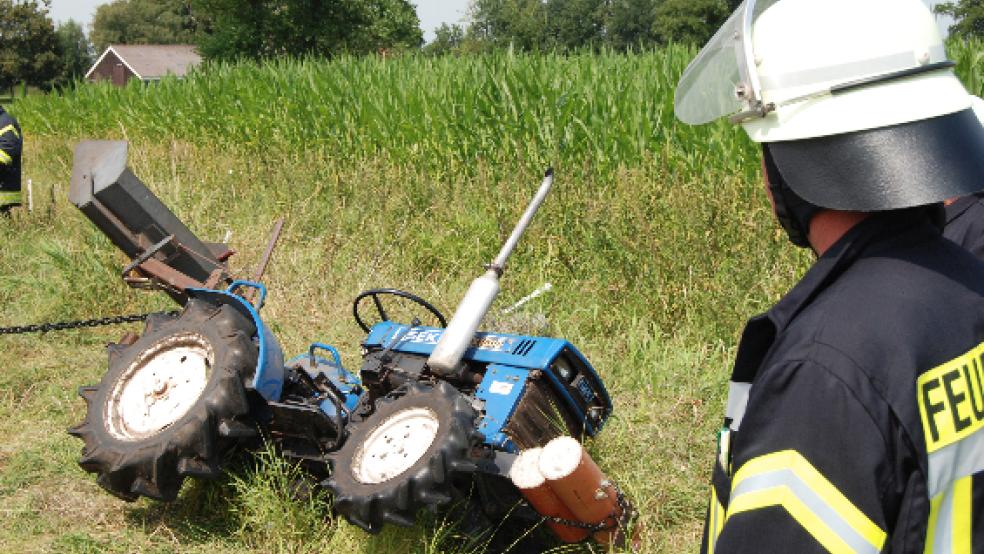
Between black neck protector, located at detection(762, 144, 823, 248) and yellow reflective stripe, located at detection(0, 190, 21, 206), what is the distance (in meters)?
9.01

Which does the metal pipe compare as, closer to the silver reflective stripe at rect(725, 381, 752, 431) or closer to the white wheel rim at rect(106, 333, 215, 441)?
the white wheel rim at rect(106, 333, 215, 441)

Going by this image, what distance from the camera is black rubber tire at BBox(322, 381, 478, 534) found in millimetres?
3061

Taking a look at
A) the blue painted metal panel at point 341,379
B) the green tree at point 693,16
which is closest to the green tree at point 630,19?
the green tree at point 693,16

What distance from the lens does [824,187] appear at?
1396 millimetres

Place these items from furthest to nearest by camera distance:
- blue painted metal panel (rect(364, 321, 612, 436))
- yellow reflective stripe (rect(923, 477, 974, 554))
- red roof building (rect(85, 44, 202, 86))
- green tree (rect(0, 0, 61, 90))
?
red roof building (rect(85, 44, 202, 86)) < green tree (rect(0, 0, 61, 90)) < blue painted metal panel (rect(364, 321, 612, 436)) < yellow reflective stripe (rect(923, 477, 974, 554))

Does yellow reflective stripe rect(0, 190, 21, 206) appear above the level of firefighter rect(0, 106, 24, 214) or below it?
below

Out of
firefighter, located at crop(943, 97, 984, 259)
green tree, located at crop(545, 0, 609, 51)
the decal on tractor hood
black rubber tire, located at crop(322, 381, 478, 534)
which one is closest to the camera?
black rubber tire, located at crop(322, 381, 478, 534)

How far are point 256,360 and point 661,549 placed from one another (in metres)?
1.80

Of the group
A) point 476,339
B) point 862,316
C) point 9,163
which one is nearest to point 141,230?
point 476,339

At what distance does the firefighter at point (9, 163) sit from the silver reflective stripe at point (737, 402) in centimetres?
889

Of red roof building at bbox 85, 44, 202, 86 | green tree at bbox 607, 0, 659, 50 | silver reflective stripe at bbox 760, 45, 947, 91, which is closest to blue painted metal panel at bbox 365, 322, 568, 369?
Answer: silver reflective stripe at bbox 760, 45, 947, 91

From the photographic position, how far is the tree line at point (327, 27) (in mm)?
34062

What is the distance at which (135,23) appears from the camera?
4126 inches

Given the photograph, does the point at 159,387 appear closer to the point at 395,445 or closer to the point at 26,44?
the point at 395,445
